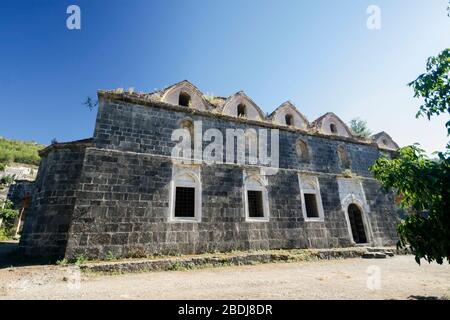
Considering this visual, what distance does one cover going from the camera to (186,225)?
932 cm

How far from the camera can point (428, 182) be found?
365 cm

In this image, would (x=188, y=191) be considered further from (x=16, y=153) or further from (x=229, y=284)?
(x=16, y=153)

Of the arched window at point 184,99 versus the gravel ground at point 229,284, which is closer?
the gravel ground at point 229,284

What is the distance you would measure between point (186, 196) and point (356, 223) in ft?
33.9

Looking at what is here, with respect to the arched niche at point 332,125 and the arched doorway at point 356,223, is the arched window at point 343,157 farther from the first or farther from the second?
the arched doorway at point 356,223

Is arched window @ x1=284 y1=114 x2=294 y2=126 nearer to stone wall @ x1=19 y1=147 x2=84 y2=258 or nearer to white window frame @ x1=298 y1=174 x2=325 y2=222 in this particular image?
white window frame @ x1=298 y1=174 x2=325 y2=222

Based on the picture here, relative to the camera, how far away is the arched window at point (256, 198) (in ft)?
35.7

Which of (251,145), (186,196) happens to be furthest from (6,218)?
(251,145)

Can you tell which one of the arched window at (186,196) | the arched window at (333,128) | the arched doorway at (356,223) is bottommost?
the arched doorway at (356,223)

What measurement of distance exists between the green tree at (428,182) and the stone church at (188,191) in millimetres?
6725

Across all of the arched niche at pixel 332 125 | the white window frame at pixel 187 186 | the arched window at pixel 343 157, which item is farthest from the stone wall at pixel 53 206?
the arched window at pixel 343 157
